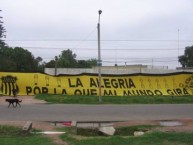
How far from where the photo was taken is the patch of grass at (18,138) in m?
11.6

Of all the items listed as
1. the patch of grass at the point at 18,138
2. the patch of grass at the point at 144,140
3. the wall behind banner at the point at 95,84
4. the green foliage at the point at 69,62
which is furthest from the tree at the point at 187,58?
the patch of grass at the point at 144,140

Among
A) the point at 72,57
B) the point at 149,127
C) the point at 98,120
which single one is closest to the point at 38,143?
the point at 149,127

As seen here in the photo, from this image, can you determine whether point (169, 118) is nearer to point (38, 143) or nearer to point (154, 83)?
point (38, 143)

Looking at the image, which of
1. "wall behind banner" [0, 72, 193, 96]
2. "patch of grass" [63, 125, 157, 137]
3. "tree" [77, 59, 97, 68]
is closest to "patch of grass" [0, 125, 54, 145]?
"patch of grass" [63, 125, 157, 137]

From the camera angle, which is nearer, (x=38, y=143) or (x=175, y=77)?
(x=38, y=143)

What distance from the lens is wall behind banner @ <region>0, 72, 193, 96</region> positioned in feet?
126

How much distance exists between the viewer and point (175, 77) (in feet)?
135

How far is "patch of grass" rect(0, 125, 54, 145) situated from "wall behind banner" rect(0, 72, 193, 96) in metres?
23.6

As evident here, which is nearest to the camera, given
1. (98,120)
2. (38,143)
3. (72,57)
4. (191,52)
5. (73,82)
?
(38,143)

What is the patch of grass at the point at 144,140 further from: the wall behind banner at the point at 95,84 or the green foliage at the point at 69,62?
the green foliage at the point at 69,62

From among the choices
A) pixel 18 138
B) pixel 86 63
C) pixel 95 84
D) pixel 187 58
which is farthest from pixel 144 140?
pixel 86 63

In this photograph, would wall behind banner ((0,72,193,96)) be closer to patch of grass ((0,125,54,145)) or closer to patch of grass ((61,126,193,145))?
patch of grass ((0,125,54,145))

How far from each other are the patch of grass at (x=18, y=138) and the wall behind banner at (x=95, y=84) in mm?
23628

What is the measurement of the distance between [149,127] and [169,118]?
418 cm
